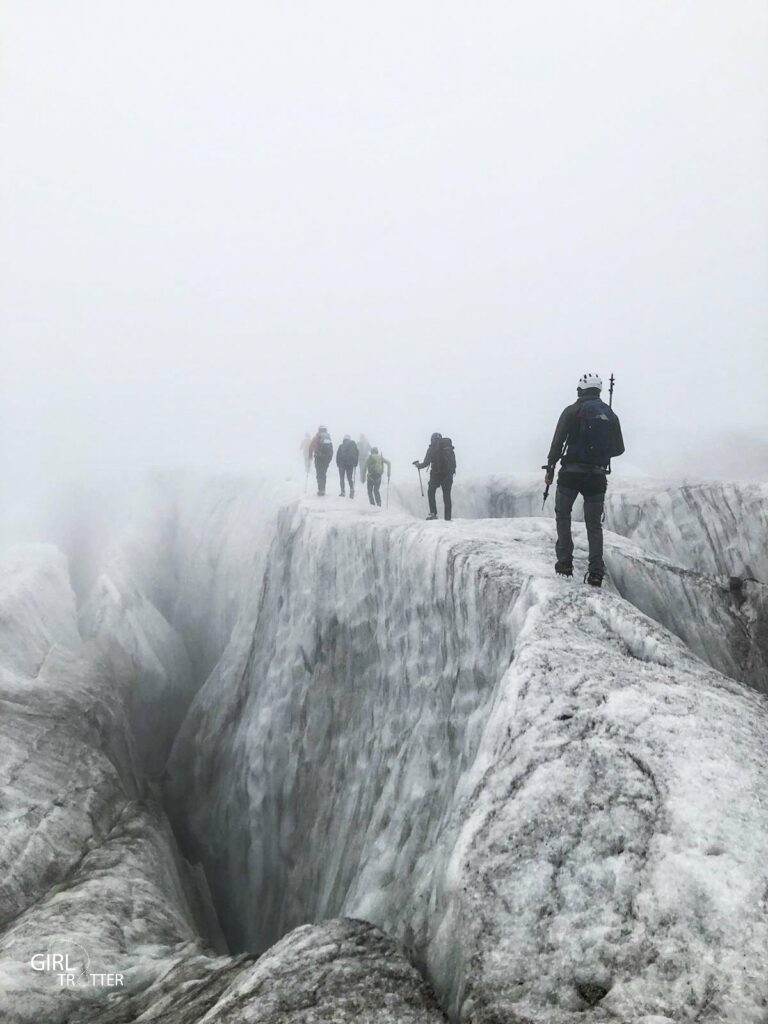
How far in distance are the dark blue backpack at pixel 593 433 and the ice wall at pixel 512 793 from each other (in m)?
1.58

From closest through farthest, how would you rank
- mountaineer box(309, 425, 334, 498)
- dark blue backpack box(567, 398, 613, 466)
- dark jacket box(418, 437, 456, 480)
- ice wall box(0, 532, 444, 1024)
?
ice wall box(0, 532, 444, 1024) → dark blue backpack box(567, 398, 613, 466) → dark jacket box(418, 437, 456, 480) → mountaineer box(309, 425, 334, 498)

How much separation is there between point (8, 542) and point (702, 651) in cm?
2899

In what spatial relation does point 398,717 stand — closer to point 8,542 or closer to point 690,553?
point 690,553

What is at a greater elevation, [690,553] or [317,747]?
[690,553]

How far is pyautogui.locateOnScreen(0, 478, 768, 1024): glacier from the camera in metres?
3.94

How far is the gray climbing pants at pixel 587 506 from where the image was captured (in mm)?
7473

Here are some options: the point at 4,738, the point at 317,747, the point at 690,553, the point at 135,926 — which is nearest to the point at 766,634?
the point at 317,747

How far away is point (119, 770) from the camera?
585 inches

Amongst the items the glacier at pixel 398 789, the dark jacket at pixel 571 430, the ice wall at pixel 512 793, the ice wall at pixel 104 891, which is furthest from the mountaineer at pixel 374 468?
the dark jacket at pixel 571 430

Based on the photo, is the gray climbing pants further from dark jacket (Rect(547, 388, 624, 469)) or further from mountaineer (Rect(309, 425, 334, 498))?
mountaineer (Rect(309, 425, 334, 498))

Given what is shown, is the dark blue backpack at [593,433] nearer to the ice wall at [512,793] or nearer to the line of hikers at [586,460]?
the line of hikers at [586,460]

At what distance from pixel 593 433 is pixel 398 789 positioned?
18.4 feet

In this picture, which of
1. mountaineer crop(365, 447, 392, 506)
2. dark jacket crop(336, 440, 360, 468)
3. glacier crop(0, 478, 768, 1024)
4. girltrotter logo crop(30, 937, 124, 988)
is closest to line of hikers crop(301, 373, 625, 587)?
glacier crop(0, 478, 768, 1024)

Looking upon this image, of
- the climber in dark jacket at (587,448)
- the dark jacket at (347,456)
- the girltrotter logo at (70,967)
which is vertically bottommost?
the girltrotter logo at (70,967)
